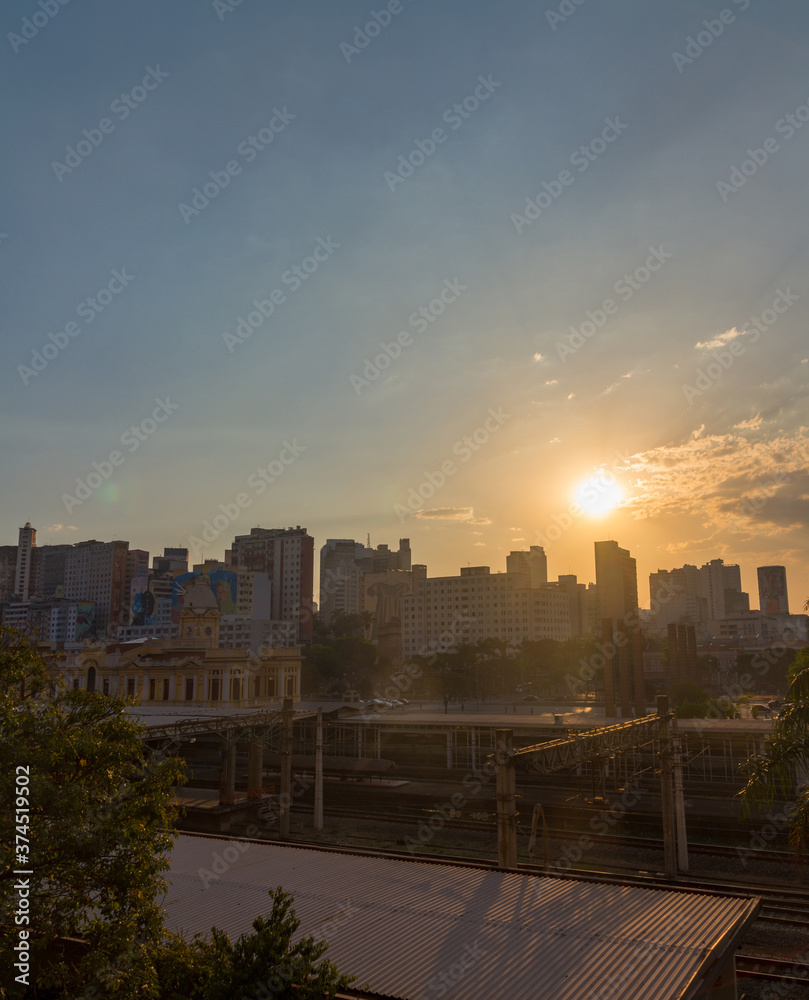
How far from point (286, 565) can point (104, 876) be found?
16674 centimetres

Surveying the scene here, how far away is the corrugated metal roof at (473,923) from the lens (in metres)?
11.9

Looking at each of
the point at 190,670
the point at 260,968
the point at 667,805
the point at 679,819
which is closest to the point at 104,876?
the point at 260,968

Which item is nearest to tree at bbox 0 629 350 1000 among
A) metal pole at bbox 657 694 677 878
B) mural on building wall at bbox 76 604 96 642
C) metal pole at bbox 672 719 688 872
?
metal pole at bbox 657 694 677 878

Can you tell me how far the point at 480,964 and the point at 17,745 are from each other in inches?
338

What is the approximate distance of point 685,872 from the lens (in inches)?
1058

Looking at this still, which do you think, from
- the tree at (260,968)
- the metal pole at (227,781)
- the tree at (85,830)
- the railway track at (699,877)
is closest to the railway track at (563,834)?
the railway track at (699,877)

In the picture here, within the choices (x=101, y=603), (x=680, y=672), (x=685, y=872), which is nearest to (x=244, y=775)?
(x=685, y=872)

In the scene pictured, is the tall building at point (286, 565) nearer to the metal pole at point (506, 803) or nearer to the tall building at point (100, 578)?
the tall building at point (100, 578)

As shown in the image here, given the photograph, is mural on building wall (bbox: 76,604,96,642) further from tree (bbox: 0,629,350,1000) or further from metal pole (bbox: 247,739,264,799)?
tree (bbox: 0,629,350,1000)

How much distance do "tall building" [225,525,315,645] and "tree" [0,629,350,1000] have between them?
6118 inches

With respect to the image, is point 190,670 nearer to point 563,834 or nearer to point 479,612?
point 563,834

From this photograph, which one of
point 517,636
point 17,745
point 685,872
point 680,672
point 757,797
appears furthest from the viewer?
point 517,636

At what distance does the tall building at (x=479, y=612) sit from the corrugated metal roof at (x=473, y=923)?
148m

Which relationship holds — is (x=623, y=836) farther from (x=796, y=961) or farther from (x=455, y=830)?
(x=796, y=961)
